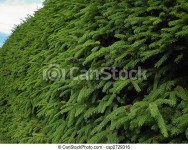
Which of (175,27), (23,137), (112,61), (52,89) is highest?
(175,27)

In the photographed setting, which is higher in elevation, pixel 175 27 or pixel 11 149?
pixel 175 27

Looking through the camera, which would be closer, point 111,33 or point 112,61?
point 112,61

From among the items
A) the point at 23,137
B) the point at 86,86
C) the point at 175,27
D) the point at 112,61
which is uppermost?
the point at 175,27

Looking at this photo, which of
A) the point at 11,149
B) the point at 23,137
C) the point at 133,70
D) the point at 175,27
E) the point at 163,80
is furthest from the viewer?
the point at 23,137

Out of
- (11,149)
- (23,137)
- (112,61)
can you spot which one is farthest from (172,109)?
(23,137)

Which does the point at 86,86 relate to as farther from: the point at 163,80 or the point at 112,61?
the point at 163,80

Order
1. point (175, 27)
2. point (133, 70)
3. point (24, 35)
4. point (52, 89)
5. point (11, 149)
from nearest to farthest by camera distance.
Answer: point (175, 27) < point (133, 70) < point (11, 149) < point (52, 89) < point (24, 35)

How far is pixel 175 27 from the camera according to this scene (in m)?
3.24

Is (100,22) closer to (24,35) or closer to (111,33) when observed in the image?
(111,33)

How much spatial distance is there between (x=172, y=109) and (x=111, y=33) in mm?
1517

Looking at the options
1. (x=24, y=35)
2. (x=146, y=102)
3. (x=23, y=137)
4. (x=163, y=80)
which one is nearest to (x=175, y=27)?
(x=163, y=80)

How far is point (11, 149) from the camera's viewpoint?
4227 millimetres

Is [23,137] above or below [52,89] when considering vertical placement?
below

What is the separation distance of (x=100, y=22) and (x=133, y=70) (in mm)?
1025
